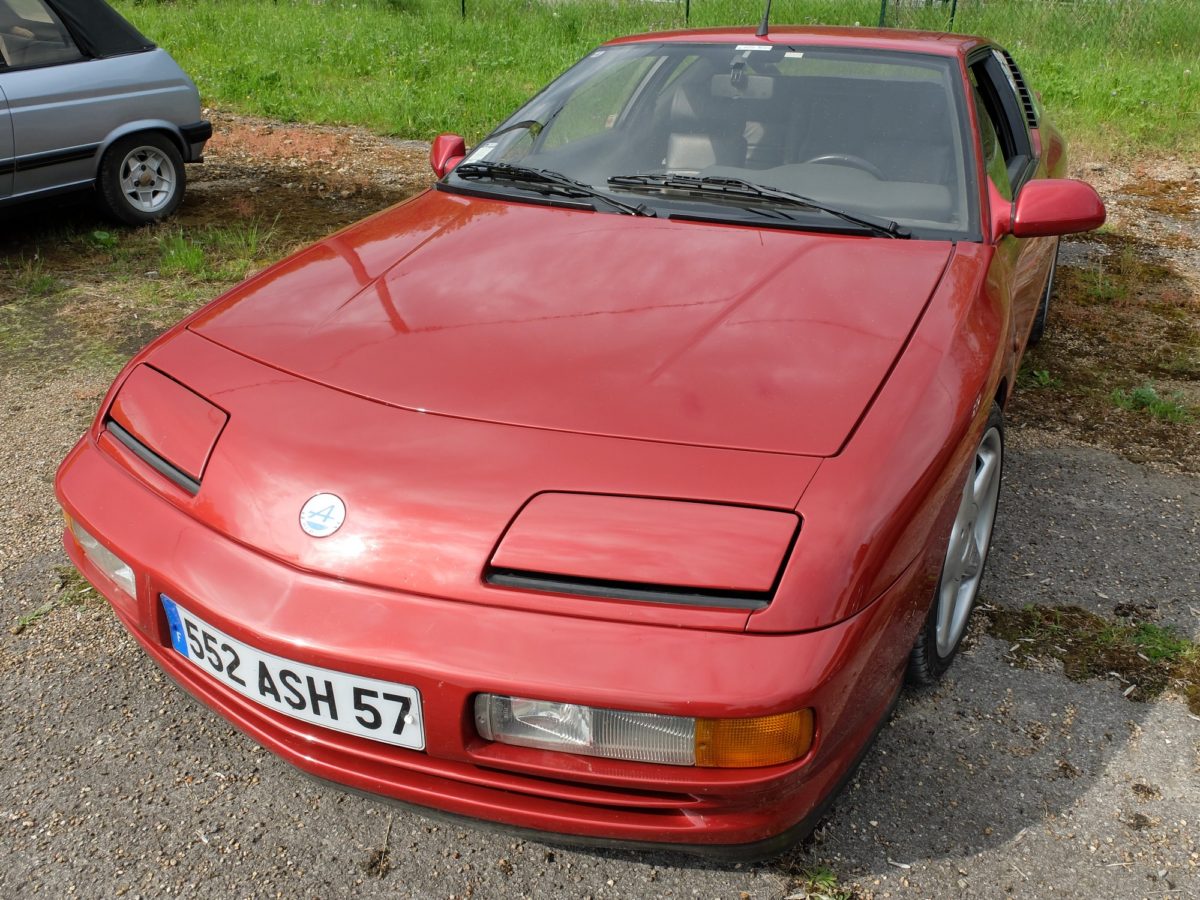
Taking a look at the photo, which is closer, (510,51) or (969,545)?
(969,545)

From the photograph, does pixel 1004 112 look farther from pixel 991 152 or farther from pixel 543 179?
pixel 543 179

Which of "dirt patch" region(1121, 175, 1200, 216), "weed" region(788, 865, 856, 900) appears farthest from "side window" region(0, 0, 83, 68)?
"dirt patch" region(1121, 175, 1200, 216)

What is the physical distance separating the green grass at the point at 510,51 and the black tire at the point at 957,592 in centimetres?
636

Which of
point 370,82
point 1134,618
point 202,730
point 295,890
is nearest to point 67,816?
point 202,730

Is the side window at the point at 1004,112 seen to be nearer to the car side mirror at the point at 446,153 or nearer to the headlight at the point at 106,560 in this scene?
the car side mirror at the point at 446,153

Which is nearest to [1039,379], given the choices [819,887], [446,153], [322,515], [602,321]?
[446,153]

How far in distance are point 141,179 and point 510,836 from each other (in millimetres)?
5280

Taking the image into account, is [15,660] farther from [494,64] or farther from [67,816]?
[494,64]

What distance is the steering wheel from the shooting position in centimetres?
270

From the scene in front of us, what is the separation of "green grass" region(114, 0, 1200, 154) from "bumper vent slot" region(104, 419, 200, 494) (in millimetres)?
6435

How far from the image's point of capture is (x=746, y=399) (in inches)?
72.6

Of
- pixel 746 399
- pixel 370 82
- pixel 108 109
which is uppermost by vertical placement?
pixel 746 399

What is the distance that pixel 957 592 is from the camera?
2.43 meters

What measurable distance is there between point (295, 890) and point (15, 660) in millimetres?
1066
